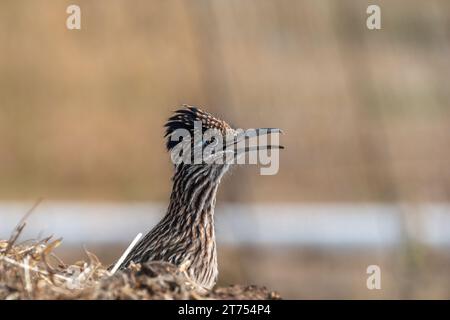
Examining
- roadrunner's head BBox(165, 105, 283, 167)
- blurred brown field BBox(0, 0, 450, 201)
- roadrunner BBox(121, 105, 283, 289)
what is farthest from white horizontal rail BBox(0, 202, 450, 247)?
roadrunner BBox(121, 105, 283, 289)

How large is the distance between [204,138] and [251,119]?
7.43m

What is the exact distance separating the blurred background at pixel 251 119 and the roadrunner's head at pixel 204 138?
20.9 feet

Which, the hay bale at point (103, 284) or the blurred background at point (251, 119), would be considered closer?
the hay bale at point (103, 284)

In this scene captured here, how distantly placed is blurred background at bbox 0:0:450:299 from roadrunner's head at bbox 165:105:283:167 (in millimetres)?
6368

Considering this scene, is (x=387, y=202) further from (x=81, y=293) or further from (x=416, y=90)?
(x=81, y=293)

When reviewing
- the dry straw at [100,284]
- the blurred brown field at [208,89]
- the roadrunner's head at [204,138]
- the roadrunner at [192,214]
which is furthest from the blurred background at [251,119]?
the dry straw at [100,284]

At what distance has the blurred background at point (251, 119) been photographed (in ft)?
49.2

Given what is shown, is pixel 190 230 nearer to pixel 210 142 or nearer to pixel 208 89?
pixel 210 142

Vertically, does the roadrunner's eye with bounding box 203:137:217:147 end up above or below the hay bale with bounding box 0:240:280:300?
above

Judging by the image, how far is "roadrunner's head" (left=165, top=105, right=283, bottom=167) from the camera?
732 centimetres

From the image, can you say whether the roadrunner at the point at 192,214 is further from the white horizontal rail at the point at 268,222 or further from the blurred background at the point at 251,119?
the blurred background at the point at 251,119

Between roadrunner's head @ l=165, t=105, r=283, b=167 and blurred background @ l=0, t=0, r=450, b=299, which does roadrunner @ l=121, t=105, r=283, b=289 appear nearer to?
roadrunner's head @ l=165, t=105, r=283, b=167

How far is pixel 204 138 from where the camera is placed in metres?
7.50

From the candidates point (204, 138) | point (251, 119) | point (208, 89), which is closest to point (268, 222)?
point (251, 119)
